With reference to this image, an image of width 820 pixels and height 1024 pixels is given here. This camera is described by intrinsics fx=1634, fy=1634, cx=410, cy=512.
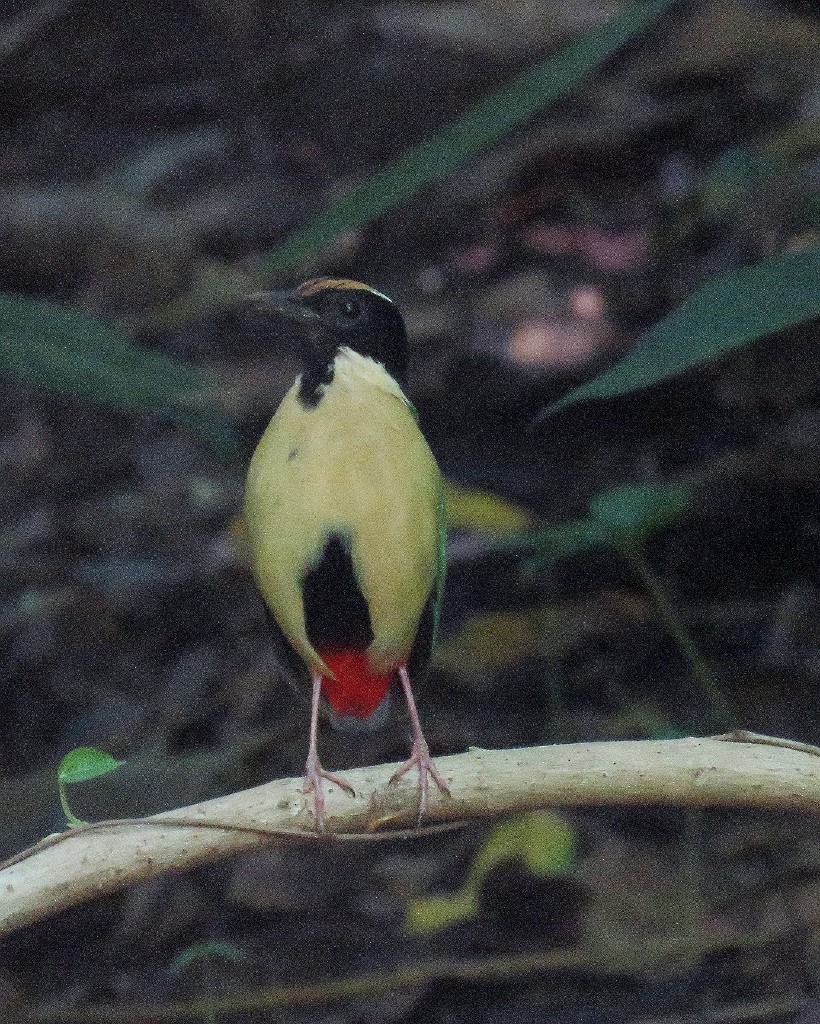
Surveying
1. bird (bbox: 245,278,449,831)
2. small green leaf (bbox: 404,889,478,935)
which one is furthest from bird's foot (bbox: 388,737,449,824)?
small green leaf (bbox: 404,889,478,935)

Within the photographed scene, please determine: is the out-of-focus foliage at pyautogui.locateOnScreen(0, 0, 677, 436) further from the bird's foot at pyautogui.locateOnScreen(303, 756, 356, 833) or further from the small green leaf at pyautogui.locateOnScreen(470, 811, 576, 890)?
the small green leaf at pyautogui.locateOnScreen(470, 811, 576, 890)

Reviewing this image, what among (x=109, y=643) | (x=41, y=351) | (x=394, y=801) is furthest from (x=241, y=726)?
(x=394, y=801)

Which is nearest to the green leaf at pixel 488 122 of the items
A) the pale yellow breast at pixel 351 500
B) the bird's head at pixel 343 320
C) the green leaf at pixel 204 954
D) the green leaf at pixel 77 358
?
the bird's head at pixel 343 320

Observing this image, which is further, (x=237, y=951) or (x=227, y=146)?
(x=227, y=146)

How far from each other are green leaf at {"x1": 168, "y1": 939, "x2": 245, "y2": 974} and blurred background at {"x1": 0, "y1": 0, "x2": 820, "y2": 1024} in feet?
0.07

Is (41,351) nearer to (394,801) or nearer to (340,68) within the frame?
(394,801)

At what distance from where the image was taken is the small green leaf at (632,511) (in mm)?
4113

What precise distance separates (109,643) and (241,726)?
70cm

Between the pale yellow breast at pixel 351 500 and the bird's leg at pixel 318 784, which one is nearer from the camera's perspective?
the bird's leg at pixel 318 784

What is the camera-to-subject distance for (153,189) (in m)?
6.91

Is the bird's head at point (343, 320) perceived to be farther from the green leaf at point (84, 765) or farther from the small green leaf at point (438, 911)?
the small green leaf at point (438, 911)

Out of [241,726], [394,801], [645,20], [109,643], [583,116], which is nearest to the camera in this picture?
[394,801]

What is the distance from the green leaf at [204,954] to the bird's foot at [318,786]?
123 cm

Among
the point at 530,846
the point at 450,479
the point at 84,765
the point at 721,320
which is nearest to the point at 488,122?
the point at 721,320
